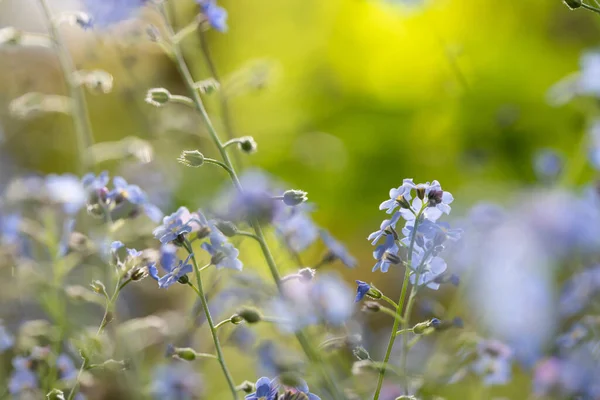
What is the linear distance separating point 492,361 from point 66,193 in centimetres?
108

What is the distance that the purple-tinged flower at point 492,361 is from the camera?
1.42 metres

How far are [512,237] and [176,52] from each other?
1417 millimetres

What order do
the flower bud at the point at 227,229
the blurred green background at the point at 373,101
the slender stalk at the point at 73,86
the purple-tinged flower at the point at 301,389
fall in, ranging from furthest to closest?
the blurred green background at the point at 373,101 → the slender stalk at the point at 73,86 → the flower bud at the point at 227,229 → the purple-tinged flower at the point at 301,389

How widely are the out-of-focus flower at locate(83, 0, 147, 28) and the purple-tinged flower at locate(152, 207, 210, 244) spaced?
2.20 ft

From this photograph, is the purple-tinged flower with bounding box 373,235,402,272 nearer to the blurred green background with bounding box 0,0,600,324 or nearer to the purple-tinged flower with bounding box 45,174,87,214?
the purple-tinged flower with bounding box 45,174,87,214

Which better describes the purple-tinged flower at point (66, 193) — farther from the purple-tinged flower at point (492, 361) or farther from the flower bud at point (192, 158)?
the purple-tinged flower at point (492, 361)

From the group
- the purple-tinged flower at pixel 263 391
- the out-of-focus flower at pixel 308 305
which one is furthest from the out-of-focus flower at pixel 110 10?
the purple-tinged flower at pixel 263 391

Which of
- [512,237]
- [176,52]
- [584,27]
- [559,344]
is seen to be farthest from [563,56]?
[176,52]

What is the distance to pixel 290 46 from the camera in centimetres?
633

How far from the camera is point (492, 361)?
1480 millimetres

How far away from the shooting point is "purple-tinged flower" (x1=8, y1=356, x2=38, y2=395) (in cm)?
145

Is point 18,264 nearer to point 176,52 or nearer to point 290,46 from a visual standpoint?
point 176,52

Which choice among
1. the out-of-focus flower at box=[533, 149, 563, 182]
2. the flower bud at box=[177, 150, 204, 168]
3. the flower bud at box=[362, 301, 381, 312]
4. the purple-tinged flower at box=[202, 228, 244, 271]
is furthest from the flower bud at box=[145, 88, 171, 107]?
the out-of-focus flower at box=[533, 149, 563, 182]

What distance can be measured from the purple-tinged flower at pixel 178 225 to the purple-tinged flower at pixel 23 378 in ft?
1.65
